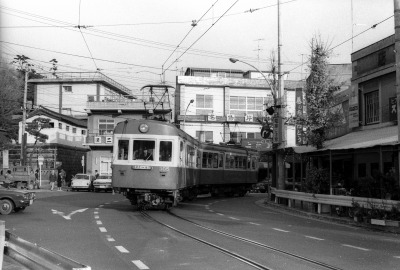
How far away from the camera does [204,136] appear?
50.4m

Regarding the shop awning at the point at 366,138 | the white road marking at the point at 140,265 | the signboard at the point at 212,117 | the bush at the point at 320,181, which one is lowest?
the white road marking at the point at 140,265

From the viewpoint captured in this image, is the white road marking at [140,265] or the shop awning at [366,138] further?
the shop awning at [366,138]

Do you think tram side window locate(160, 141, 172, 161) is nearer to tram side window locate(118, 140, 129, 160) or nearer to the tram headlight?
the tram headlight

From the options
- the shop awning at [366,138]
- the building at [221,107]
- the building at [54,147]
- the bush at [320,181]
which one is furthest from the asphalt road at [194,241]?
the building at [221,107]

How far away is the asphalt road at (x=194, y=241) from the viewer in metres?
8.30

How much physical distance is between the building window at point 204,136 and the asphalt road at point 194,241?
1328 inches

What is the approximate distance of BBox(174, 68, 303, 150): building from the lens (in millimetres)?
50125

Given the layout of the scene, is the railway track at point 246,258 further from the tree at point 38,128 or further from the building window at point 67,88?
the building window at point 67,88

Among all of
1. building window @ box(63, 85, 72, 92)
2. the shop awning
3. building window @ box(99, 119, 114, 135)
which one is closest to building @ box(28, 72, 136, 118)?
building window @ box(63, 85, 72, 92)

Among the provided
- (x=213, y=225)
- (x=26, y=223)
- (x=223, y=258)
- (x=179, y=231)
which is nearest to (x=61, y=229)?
(x=26, y=223)

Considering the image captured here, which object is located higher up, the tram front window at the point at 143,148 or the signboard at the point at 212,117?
the signboard at the point at 212,117

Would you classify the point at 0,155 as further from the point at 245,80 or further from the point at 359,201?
the point at 359,201

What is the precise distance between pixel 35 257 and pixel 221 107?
148 ft

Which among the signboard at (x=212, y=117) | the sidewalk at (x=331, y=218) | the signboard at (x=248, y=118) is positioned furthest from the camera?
the signboard at (x=248, y=118)
